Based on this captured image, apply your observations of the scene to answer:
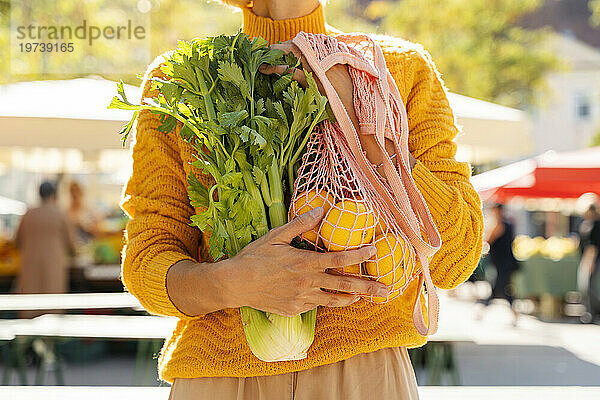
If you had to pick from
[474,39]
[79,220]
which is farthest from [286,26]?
[474,39]

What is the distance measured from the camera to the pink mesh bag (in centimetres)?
147

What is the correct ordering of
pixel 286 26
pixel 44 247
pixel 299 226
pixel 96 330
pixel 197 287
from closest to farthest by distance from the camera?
pixel 299 226, pixel 197 287, pixel 286 26, pixel 96 330, pixel 44 247

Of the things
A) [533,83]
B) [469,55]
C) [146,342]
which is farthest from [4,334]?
[533,83]

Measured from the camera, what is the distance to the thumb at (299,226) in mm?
1433

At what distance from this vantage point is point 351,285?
146 cm

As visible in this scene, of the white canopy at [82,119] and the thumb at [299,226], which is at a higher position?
the white canopy at [82,119]

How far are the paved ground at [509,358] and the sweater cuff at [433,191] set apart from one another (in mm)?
5550

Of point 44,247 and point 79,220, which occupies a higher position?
point 79,220

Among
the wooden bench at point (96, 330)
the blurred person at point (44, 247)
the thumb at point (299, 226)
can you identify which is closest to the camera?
the thumb at point (299, 226)

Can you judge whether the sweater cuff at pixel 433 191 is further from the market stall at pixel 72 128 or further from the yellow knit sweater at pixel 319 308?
the market stall at pixel 72 128

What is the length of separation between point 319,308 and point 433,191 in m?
0.31

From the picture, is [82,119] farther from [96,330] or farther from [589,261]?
[589,261]

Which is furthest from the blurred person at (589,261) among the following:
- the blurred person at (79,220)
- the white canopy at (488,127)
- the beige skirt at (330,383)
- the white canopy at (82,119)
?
the beige skirt at (330,383)

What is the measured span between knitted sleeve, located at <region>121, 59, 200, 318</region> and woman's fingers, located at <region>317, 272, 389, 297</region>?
13.4 inches
